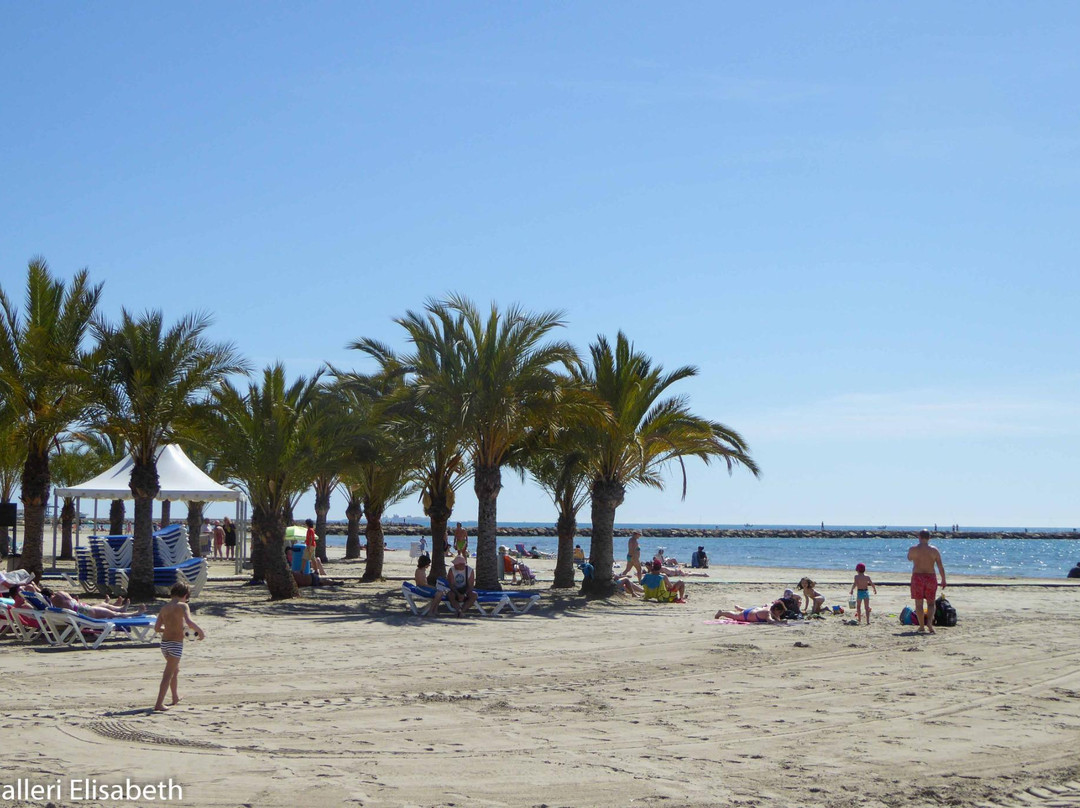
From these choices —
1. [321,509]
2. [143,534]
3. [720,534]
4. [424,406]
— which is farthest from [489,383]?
[720,534]

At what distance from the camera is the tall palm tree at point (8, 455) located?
20.9m

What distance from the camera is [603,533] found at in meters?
20.2

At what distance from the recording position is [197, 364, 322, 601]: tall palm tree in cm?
1828

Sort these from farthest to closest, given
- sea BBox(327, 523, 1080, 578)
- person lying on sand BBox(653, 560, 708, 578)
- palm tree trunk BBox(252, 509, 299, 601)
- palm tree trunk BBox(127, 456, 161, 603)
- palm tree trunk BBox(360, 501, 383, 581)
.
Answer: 1. sea BBox(327, 523, 1080, 578)
2. palm tree trunk BBox(360, 501, 383, 581)
3. person lying on sand BBox(653, 560, 708, 578)
4. palm tree trunk BBox(252, 509, 299, 601)
5. palm tree trunk BBox(127, 456, 161, 603)

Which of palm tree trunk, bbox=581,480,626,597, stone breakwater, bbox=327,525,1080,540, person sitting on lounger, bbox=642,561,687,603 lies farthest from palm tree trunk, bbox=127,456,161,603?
stone breakwater, bbox=327,525,1080,540

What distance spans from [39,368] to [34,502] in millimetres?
4030

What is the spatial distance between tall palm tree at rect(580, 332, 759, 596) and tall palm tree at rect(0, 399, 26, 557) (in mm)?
11055

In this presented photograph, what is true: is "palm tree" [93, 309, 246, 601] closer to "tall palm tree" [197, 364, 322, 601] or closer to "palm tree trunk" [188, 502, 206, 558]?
"tall palm tree" [197, 364, 322, 601]

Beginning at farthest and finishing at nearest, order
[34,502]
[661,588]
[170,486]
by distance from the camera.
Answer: [170,486] → [34,502] → [661,588]

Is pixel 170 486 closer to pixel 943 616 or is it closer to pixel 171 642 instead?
pixel 171 642

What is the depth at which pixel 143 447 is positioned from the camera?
1786 centimetres

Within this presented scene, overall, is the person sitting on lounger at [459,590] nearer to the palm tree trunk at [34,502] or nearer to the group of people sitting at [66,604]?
the group of people sitting at [66,604]

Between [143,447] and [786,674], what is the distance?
40.2 ft

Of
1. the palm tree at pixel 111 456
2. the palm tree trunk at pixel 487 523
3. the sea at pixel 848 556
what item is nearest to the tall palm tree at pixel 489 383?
the palm tree trunk at pixel 487 523
